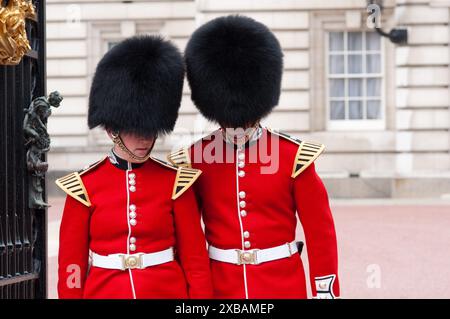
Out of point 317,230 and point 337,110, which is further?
point 337,110

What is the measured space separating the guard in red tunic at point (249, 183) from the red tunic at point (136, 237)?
175 millimetres

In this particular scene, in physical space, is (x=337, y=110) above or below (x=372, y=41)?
below

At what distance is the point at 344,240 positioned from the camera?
1195cm

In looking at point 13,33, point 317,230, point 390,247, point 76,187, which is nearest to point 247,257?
point 317,230

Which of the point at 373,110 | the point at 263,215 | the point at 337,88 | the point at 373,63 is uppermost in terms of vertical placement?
the point at 373,63

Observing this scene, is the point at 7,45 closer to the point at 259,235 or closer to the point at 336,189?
the point at 259,235

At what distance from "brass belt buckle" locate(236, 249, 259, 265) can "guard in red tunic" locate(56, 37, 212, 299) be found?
191 millimetres

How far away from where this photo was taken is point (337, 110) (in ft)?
62.5

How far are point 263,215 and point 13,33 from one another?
1.06 metres

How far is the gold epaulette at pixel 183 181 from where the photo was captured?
387 cm

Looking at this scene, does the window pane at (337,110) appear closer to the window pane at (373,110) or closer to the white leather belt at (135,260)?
the window pane at (373,110)

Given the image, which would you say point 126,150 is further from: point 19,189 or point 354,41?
point 354,41

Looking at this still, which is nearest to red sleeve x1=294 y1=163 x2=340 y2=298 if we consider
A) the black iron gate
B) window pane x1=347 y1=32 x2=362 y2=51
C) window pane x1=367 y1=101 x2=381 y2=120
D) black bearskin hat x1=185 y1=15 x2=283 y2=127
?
black bearskin hat x1=185 y1=15 x2=283 y2=127
